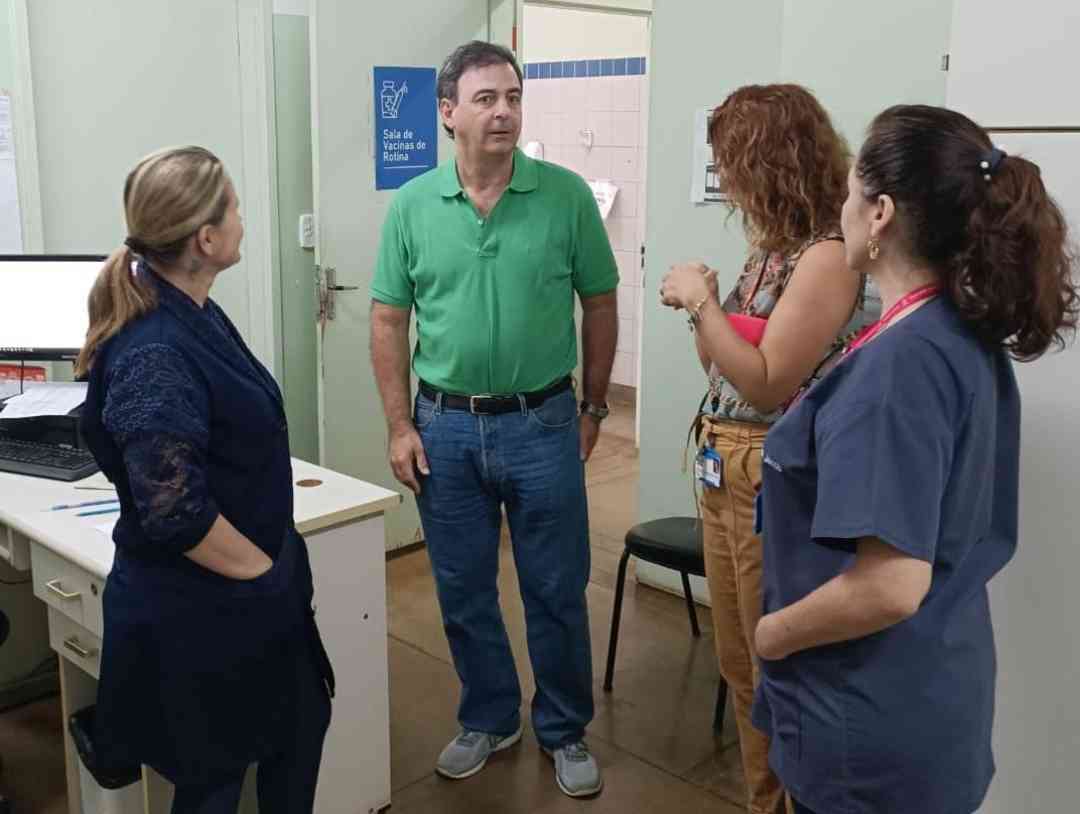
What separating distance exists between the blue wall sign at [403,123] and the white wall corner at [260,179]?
356 millimetres

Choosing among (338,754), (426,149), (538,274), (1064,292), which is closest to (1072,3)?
(1064,292)

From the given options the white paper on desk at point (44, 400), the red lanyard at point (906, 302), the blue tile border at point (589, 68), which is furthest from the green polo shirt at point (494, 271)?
the blue tile border at point (589, 68)

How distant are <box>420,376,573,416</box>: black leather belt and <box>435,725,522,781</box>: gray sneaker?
2.69 ft

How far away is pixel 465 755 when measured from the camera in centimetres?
254

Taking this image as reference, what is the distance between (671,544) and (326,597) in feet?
3.26

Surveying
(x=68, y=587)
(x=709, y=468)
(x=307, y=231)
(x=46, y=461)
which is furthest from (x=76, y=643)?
(x=307, y=231)

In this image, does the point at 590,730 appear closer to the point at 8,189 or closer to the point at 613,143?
the point at 8,189

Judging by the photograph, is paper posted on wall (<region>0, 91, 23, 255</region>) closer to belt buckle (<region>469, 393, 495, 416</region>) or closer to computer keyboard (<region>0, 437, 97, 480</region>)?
computer keyboard (<region>0, 437, 97, 480</region>)

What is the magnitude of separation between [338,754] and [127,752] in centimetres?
64

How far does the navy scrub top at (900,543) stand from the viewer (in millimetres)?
1179

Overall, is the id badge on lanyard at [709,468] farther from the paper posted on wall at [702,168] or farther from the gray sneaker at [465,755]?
the paper posted on wall at [702,168]

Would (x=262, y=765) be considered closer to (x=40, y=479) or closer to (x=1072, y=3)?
(x=40, y=479)

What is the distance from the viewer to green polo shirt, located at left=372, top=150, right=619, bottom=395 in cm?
228

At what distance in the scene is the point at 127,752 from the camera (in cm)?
169
